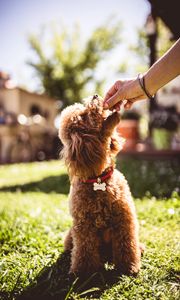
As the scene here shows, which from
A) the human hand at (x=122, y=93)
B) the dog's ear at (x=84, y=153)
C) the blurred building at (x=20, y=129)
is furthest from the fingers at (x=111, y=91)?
the blurred building at (x=20, y=129)

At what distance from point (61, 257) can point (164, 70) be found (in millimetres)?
2117

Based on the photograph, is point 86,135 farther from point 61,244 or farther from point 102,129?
point 61,244

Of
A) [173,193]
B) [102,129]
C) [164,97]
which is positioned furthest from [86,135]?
[164,97]

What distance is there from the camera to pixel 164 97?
48.0ft

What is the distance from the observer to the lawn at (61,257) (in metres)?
2.54

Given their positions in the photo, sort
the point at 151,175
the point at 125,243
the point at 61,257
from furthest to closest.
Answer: the point at 151,175, the point at 61,257, the point at 125,243

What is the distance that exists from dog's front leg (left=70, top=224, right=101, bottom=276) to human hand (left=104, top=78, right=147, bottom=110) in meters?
1.13

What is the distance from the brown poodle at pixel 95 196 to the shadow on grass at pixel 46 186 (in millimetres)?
3498

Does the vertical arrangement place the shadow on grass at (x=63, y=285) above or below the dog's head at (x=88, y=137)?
below

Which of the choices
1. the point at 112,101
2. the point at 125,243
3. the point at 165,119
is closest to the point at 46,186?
the point at 125,243

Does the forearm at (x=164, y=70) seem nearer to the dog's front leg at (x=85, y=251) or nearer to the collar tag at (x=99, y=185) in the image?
the collar tag at (x=99, y=185)

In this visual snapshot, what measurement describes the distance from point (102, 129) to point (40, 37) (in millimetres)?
25563

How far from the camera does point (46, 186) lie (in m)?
7.13

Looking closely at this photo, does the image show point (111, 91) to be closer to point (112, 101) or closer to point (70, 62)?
point (112, 101)
